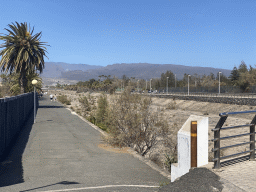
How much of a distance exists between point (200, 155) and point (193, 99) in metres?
59.5

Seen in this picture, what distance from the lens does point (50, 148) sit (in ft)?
37.9

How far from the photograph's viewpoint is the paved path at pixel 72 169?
699 cm

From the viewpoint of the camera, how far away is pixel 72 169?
8.55m

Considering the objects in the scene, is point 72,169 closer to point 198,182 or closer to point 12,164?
point 12,164

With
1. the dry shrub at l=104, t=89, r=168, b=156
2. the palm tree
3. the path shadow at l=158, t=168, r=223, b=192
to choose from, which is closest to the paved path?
the dry shrub at l=104, t=89, r=168, b=156

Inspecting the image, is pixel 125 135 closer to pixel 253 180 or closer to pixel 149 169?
pixel 149 169

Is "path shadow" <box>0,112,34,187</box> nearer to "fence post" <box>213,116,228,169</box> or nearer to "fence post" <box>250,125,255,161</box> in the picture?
"fence post" <box>213,116,228,169</box>

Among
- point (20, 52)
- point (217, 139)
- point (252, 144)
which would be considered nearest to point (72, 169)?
point (217, 139)

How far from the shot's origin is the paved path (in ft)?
22.9

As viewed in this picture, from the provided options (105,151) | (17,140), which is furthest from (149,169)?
(17,140)

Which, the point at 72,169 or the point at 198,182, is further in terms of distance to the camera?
the point at 72,169

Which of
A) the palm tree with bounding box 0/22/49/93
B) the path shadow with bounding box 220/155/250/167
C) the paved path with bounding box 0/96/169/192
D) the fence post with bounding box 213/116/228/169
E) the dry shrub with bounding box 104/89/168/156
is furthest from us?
the palm tree with bounding box 0/22/49/93

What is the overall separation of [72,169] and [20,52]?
26496mm

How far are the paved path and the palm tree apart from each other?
2188 centimetres
